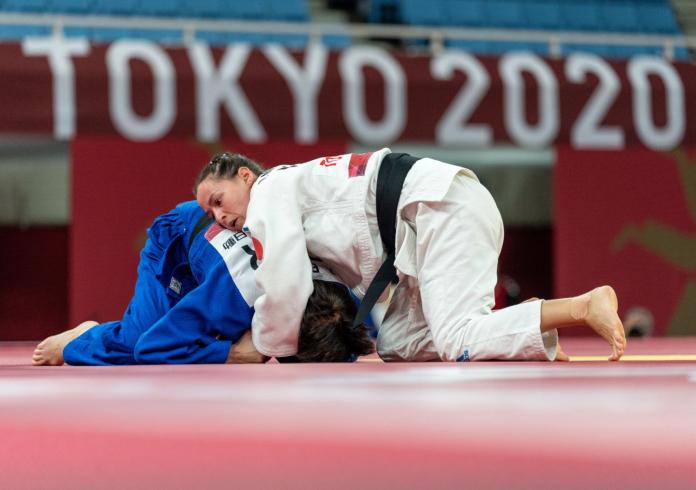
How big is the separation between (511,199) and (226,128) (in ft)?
8.25

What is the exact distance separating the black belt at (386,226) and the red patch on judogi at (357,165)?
0.04 metres

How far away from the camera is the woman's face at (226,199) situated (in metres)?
2.42

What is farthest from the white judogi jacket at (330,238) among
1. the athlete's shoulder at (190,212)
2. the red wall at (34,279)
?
the red wall at (34,279)

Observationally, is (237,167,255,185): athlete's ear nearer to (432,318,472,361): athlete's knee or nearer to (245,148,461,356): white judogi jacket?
(245,148,461,356): white judogi jacket

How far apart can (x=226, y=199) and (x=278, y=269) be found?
38 cm

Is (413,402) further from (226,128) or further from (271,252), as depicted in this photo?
(226,128)

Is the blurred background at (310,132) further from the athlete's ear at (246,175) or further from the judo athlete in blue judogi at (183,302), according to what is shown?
the athlete's ear at (246,175)

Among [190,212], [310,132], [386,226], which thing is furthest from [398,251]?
[310,132]

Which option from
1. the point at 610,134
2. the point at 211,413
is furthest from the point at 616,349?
the point at 610,134

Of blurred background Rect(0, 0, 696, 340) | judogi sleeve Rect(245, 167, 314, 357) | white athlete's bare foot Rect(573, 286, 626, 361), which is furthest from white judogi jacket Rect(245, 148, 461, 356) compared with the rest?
blurred background Rect(0, 0, 696, 340)

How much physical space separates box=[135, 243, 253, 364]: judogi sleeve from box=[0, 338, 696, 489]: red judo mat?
92 cm

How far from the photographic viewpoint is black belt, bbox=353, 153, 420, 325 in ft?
7.34

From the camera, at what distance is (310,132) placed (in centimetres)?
671

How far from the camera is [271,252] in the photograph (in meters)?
2.11
